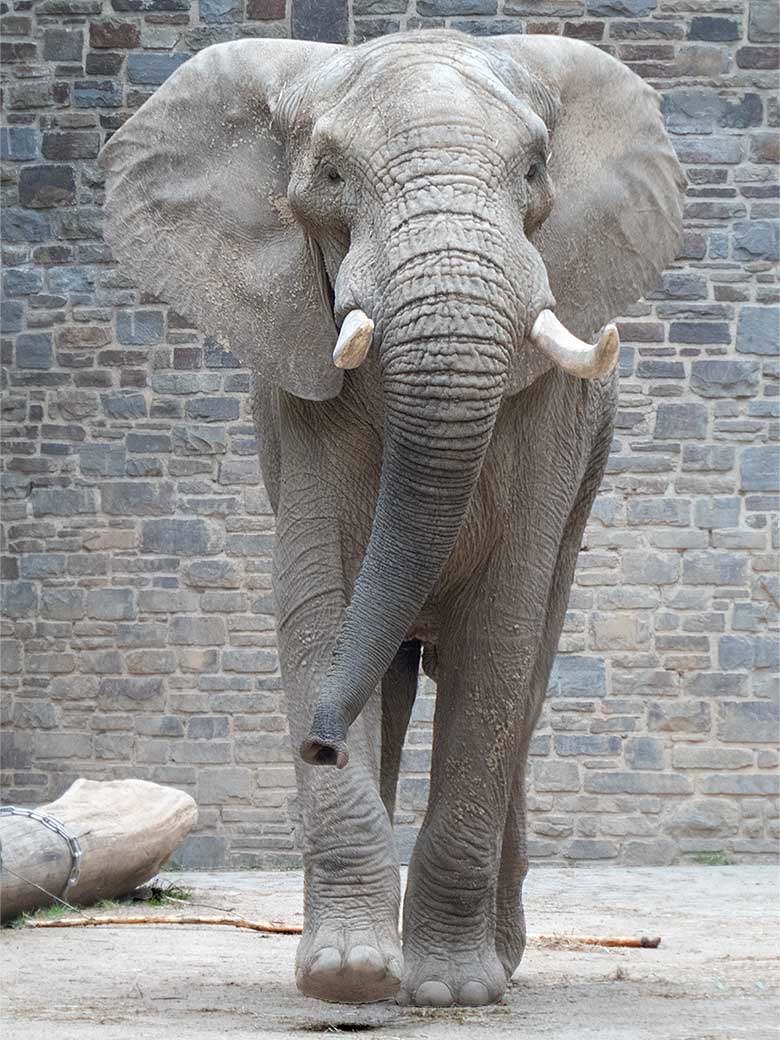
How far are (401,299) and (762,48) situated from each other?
31.4 feet

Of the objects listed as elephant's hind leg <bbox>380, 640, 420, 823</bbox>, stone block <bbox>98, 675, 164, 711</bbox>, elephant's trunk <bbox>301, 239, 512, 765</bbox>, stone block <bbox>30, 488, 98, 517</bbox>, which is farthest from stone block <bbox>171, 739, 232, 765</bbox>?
elephant's trunk <bbox>301, 239, 512, 765</bbox>

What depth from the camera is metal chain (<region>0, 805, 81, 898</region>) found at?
809 centimetres

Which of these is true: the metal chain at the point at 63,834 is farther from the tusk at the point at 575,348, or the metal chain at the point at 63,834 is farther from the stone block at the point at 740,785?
the stone block at the point at 740,785

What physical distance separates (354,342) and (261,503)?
29.2 ft

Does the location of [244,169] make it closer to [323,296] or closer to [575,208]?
[323,296]

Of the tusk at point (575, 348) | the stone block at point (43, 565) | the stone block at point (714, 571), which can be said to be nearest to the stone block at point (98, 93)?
the stone block at point (43, 565)

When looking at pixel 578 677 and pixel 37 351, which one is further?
pixel 37 351

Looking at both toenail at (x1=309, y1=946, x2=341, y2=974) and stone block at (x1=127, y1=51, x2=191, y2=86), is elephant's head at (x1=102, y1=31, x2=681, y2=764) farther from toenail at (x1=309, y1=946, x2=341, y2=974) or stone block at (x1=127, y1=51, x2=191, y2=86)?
stone block at (x1=127, y1=51, x2=191, y2=86)

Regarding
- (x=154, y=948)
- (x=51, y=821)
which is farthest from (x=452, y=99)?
(x=51, y=821)

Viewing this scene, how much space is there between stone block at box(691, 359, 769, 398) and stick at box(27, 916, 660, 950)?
20.2 feet

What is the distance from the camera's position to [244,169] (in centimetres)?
545

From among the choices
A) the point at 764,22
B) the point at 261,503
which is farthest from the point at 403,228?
the point at 764,22

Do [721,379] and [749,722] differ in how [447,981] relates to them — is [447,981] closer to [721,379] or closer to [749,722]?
[749,722]

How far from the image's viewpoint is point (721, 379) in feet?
43.5
